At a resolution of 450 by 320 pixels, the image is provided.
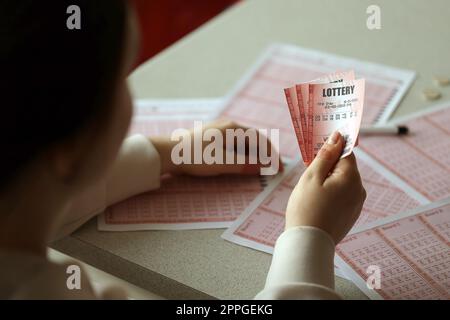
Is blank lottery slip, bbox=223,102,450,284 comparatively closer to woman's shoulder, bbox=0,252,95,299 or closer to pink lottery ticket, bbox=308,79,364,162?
pink lottery ticket, bbox=308,79,364,162

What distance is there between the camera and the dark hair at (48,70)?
2.04 ft

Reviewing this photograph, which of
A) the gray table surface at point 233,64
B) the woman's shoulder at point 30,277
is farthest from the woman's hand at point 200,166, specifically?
the woman's shoulder at point 30,277

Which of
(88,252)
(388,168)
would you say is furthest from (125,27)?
(388,168)

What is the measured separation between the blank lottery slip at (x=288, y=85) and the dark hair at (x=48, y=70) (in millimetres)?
612

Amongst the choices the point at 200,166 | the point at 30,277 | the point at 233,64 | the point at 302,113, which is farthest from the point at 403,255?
the point at 233,64

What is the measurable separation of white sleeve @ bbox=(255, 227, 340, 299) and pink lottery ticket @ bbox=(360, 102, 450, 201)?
0.26 m

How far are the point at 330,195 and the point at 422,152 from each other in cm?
30

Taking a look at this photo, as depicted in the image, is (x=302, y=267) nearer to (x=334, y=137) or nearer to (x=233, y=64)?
(x=334, y=137)

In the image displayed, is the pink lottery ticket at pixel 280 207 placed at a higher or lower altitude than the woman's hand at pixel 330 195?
lower

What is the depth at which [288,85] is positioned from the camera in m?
1.40

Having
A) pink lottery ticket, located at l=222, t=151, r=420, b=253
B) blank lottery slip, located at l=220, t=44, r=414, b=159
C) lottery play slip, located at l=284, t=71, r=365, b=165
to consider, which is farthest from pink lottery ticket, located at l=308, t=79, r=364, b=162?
blank lottery slip, located at l=220, t=44, r=414, b=159

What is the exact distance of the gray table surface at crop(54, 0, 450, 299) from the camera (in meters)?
0.99

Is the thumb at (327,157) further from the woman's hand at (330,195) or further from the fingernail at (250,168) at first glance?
the fingernail at (250,168)

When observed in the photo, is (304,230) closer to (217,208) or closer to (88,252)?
(217,208)
